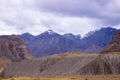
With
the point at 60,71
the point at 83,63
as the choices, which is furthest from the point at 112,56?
the point at 60,71

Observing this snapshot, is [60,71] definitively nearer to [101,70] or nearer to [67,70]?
[67,70]

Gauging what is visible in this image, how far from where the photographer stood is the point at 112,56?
194m

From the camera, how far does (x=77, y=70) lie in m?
188

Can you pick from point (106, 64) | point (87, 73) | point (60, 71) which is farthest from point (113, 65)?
point (60, 71)

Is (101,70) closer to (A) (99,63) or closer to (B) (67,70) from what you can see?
(A) (99,63)

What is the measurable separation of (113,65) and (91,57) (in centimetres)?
1451

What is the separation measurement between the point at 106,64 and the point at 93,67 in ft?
23.2

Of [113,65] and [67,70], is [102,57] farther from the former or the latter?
[67,70]

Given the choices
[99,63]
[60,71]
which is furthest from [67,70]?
[99,63]

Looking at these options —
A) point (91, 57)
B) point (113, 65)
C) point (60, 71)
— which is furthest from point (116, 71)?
point (60, 71)

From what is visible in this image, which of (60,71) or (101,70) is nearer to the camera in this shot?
(101,70)

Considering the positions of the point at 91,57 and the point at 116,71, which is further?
the point at 91,57

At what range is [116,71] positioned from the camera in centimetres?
18550

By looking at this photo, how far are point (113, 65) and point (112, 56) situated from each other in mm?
6522
